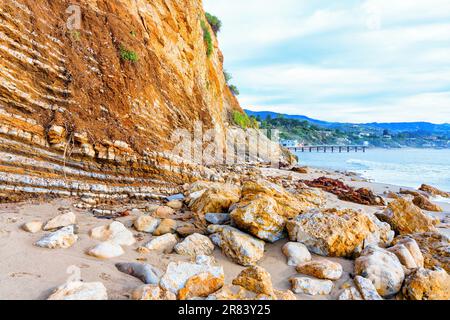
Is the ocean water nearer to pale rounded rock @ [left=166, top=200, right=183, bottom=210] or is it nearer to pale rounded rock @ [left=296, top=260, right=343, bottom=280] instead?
pale rounded rock @ [left=166, top=200, right=183, bottom=210]

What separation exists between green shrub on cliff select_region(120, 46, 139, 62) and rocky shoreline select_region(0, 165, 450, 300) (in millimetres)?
3550

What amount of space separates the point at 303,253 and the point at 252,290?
1.03 metres

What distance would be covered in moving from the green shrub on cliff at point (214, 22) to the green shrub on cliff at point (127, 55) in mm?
15206

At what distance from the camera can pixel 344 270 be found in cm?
314

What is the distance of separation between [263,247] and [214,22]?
Answer: 2013 cm

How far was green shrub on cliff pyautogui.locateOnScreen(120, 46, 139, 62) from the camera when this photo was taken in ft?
21.3

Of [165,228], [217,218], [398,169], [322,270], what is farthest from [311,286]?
[398,169]

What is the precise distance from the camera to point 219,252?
350 cm

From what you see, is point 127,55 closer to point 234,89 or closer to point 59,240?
point 59,240

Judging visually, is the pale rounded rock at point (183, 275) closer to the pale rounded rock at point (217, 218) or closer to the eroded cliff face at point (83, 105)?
the pale rounded rock at point (217, 218)

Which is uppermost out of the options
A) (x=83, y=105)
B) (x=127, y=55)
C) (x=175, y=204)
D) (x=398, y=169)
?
(x=127, y=55)

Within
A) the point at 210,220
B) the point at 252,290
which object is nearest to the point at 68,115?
the point at 210,220
